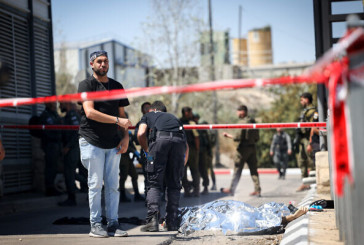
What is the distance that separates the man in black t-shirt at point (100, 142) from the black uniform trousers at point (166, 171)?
608mm

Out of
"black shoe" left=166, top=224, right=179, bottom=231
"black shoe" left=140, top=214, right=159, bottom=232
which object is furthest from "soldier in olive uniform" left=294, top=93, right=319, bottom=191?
"black shoe" left=140, top=214, right=159, bottom=232

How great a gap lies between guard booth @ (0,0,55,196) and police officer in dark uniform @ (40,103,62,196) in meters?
0.72

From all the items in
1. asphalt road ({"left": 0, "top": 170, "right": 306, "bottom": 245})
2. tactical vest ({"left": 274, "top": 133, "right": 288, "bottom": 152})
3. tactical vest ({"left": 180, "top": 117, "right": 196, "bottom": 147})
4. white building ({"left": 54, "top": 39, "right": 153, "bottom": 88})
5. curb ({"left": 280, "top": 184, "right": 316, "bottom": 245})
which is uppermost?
white building ({"left": 54, "top": 39, "right": 153, "bottom": 88})

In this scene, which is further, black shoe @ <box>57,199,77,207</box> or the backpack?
the backpack

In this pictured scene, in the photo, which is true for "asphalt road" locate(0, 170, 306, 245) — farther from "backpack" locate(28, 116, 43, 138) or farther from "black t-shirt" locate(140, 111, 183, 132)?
"backpack" locate(28, 116, 43, 138)

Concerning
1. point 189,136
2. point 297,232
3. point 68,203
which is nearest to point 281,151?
point 189,136

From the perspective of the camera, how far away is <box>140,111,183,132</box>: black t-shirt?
7602 mm

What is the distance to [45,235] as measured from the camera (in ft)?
23.2

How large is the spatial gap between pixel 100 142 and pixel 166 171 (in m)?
1.29

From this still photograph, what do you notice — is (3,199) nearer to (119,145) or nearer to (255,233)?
(119,145)

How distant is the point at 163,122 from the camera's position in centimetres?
763

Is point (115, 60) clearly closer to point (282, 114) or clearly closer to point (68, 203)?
point (282, 114)

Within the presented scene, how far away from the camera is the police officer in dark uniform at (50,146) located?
11.5 m

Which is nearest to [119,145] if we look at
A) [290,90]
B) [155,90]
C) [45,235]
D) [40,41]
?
[45,235]
